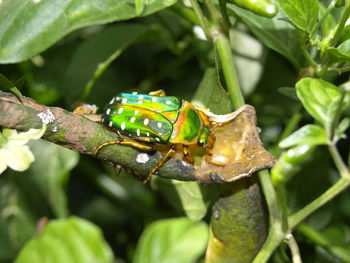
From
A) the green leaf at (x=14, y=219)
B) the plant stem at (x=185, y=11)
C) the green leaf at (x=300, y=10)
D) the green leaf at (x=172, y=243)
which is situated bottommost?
the green leaf at (x=14, y=219)

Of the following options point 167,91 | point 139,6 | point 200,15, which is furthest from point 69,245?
point 167,91

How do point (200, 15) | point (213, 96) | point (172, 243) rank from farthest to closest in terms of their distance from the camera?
point (213, 96) < point (200, 15) < point (172, 243)

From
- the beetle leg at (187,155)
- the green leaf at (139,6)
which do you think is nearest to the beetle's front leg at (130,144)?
the beetle leg at (187,155)

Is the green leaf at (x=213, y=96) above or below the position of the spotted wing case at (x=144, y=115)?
above

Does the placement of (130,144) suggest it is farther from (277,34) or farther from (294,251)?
(277,34)

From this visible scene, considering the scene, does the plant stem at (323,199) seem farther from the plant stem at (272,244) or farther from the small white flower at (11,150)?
the small white flower at (11,150)

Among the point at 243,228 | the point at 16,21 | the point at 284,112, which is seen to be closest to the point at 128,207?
the point at 284,112

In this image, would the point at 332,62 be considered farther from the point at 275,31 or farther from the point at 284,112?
the point at 284,112

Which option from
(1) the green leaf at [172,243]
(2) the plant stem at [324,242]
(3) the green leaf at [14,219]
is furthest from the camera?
(3) the green leaf at [14,219]
